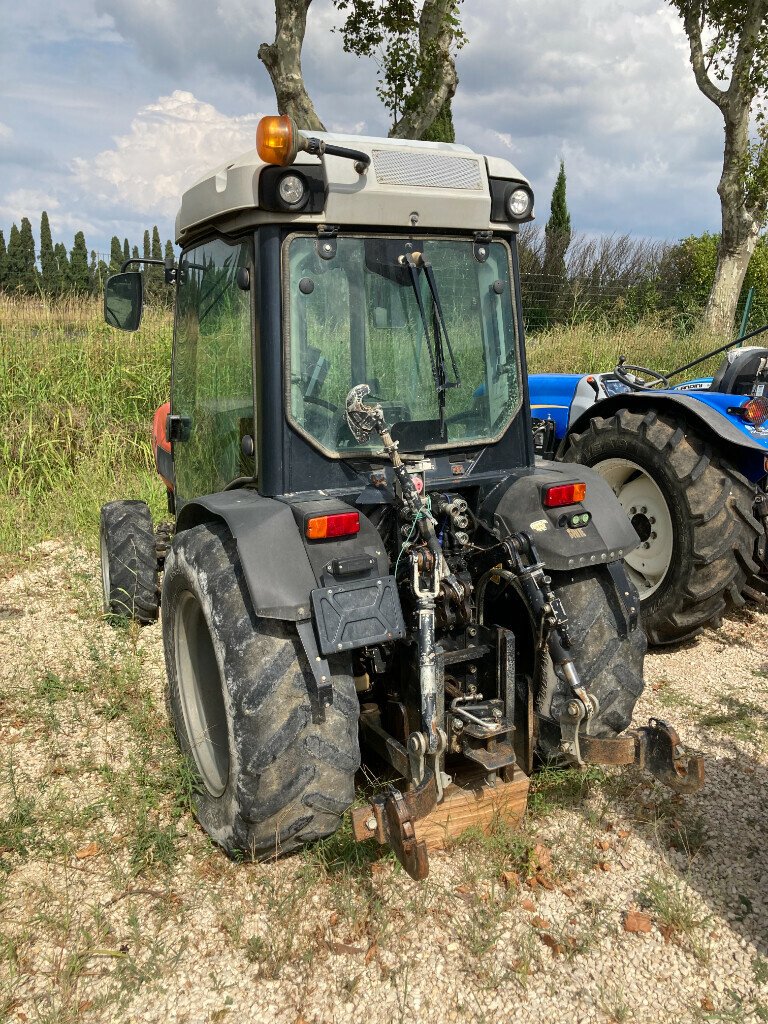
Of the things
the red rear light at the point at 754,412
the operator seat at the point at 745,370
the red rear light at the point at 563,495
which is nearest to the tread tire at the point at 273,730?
the red rear light at the point at 563,495

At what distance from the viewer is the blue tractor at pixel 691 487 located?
155 inches

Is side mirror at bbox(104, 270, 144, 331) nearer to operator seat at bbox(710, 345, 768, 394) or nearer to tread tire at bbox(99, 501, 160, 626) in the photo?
tread tire at bbox(99, 501, 160, 626)

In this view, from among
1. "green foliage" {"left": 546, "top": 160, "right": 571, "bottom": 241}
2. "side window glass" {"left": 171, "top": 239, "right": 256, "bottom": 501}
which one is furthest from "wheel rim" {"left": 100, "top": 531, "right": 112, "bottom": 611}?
"green foliage" {"left": 546, "top": 160, "right": 571, "bottom": 241}

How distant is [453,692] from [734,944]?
105cm

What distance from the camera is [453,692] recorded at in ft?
8.90

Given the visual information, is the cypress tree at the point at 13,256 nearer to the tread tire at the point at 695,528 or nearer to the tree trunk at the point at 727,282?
the tree trunk at the point at 727,282

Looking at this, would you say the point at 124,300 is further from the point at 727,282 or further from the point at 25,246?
the point at 25,246

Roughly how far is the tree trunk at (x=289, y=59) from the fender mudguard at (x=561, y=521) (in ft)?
23.6

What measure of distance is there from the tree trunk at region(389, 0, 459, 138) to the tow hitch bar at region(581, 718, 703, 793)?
362 inches

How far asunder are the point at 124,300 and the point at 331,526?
1992mm

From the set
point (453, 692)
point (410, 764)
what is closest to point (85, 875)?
point (410, 764)

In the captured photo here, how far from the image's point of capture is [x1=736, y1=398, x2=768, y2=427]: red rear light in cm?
417

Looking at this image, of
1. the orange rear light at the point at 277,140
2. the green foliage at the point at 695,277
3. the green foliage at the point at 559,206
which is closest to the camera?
the orange rear light at the point at 277,140

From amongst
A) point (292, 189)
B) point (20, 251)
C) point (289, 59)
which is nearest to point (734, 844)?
point (292, 189)
